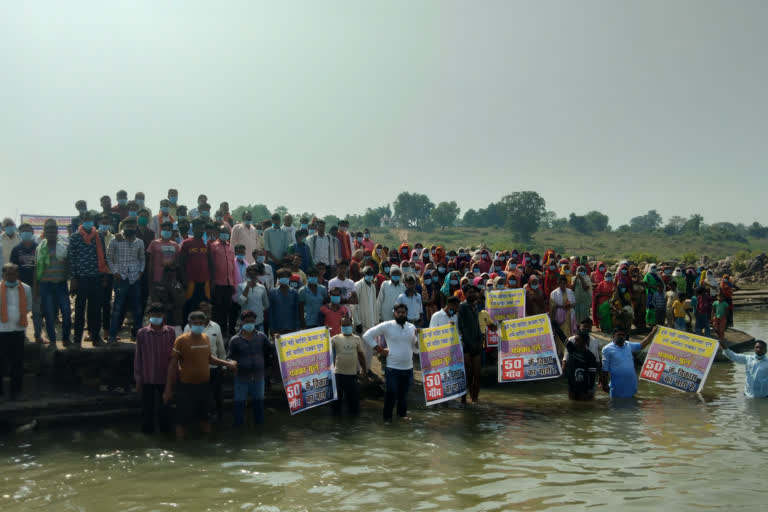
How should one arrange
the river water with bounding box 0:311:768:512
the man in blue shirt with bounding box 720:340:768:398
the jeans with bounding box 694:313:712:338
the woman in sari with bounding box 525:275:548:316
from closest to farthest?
the river water with bounding box 0:311:768:512, the man in blue shirt with bounding box 720:340:768:398, the woman in sari with bounding box 525:275:548:316, the jeans with bounding box 694:313:712:338

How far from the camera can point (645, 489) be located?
24.7ft

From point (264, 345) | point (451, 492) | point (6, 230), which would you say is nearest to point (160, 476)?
point (264, 345)

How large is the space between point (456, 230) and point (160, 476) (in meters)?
111

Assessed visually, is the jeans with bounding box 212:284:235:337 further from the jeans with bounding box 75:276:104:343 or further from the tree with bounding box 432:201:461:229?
the tree with bounding box 432:201:461:229

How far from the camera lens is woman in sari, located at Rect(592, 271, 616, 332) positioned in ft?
58.0

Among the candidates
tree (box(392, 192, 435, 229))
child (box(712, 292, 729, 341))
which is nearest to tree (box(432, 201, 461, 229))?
tree (box(392, 192, 435, 229))

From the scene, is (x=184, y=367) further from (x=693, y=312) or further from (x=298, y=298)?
(x=693, y=312)

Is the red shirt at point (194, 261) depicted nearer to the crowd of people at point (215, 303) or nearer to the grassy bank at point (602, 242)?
the crowd of people at point (215, 303)

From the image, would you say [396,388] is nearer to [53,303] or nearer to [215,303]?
[215,303]

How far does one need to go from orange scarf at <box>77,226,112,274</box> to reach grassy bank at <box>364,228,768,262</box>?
68396 millimetres

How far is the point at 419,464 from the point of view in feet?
28.0

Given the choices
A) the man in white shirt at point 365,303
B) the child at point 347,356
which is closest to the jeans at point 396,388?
the child at point 347,356

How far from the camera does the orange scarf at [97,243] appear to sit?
1105 centimetres

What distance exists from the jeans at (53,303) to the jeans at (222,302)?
250 centimetres
